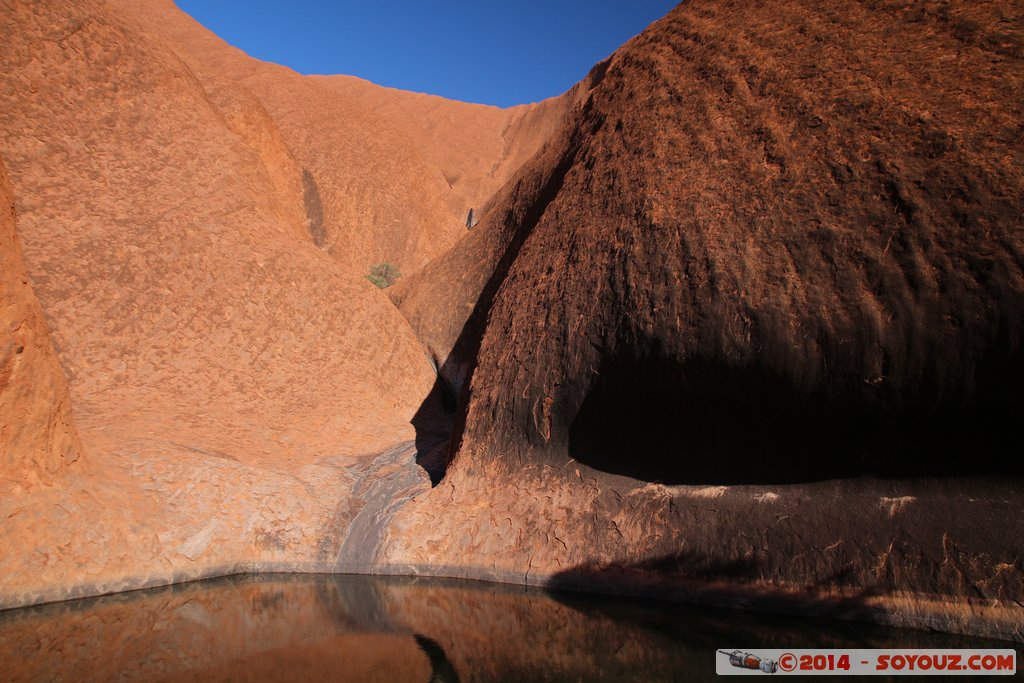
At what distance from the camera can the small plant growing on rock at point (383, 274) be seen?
2186 centimetres

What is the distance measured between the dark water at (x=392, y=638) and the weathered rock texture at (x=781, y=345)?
65 cm

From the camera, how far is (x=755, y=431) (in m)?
7.03

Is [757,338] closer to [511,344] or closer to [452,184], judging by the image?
[511,344]

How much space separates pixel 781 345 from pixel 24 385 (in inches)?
278

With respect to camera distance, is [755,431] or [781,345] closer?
[781,345]

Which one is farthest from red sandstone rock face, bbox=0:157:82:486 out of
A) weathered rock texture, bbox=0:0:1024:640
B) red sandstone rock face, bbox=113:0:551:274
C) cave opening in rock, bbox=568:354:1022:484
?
red sandstone rock face, bbox=113:0:551:274

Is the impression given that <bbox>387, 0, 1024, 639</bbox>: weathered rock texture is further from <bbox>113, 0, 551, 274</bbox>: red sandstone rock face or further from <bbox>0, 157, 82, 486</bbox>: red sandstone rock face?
<bbox>113, 0, 551, 274</bbox>: red sandstone rock face

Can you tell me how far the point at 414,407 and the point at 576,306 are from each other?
16.2 ft

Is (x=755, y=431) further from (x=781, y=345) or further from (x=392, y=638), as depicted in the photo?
(x=392, y=638)

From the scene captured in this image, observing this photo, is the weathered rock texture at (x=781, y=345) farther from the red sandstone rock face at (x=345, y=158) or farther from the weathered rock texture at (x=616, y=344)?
the red sandstone rock face at (x=345, y=158)

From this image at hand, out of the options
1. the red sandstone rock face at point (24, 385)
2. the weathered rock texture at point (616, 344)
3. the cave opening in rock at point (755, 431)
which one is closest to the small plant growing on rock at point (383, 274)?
the weathered rock texture at point (616, 344)

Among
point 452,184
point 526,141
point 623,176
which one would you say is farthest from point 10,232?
point 526,141

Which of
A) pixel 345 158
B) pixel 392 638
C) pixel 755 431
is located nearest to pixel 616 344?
pixel 755 431

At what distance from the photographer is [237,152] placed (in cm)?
1393
